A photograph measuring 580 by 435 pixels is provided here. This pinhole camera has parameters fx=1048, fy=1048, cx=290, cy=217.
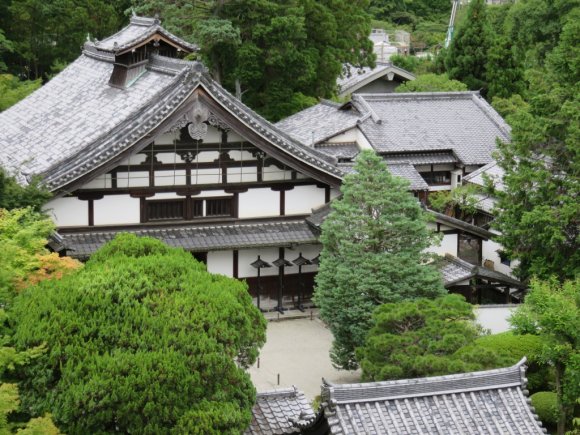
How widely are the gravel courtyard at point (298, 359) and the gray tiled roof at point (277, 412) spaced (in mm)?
6213

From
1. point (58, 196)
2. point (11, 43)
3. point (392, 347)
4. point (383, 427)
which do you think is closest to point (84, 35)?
point (11, 43)

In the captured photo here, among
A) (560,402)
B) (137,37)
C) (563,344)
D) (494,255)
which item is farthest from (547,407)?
(137,37)

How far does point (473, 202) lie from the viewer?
32812mm

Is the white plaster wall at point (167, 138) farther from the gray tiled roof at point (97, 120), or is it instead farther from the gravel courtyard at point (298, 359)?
the gravel courtyard at point (298, 359)

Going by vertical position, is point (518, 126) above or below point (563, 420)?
above

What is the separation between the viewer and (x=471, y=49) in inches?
2069

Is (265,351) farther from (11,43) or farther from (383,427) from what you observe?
(11,43)

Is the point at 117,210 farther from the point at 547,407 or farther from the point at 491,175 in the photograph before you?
the point at 547,407

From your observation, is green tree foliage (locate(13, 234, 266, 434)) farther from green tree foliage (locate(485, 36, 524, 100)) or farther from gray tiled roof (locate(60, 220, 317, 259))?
green tree foliage (locate(485, 36, 524, 100))

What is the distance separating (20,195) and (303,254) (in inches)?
357

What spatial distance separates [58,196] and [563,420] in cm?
1500

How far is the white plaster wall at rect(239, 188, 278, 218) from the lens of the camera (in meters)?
31.4

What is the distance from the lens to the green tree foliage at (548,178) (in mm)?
27641

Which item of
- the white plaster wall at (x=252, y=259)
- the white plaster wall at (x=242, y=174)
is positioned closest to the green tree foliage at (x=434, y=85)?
the white plaster wall at (x=242, y=174)
